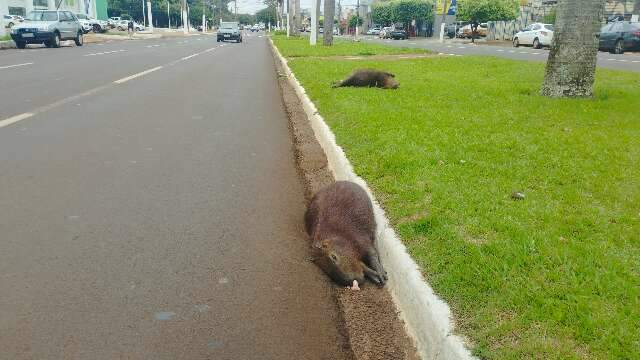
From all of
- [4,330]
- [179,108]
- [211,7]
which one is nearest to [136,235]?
[4,330]

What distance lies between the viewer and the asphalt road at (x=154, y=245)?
286 cm

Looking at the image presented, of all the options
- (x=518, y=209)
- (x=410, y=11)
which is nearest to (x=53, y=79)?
(x=518, y=209)

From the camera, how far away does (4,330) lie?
9.32 ft

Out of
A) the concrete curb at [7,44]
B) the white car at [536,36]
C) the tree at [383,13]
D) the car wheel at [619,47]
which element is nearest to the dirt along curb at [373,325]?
the car wheel at [619,47]

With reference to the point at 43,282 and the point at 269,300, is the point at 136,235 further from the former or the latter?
the point at 269,300

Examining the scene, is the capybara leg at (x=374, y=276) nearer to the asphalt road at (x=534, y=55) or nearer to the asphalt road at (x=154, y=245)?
the asphalt road at (x=154, y=245)

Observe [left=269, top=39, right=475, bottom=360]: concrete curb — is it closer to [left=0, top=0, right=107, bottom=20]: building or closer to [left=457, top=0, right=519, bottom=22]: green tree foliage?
[left=0, top=0, right=107, bottom=20]: building

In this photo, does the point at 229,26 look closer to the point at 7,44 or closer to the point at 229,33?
the point at 229,33

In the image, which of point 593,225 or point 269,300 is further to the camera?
point 593,225

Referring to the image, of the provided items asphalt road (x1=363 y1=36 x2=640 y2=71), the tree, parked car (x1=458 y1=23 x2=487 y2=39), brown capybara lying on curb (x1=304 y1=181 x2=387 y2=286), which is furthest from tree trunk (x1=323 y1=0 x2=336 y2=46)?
the tree

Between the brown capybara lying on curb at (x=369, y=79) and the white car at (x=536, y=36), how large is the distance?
2284cm

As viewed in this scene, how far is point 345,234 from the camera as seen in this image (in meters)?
3.75

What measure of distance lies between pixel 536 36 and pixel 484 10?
63.9 ft

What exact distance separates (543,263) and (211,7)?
13654 cm
